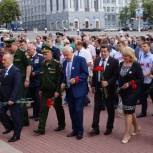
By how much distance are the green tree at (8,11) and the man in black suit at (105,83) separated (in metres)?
95.2

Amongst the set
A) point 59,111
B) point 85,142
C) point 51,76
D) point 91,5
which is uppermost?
point 91,5

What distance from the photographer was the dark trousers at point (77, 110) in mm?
9609

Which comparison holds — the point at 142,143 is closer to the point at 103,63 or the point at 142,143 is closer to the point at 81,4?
the point at 103,63

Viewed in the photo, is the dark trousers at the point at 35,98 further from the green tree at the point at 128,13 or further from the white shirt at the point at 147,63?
the green tree at the point at 128,13

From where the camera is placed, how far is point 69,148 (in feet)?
29.4

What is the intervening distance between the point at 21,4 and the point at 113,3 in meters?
30.5

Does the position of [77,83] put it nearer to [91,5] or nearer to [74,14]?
[74,14]

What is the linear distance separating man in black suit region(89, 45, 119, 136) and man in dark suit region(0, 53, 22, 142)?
1.53m

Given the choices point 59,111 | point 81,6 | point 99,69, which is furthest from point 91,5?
point 99,69

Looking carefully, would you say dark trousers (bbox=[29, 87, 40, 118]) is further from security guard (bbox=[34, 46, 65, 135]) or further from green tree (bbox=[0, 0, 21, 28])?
green tree (bbox=[0, 0, 21, 28])

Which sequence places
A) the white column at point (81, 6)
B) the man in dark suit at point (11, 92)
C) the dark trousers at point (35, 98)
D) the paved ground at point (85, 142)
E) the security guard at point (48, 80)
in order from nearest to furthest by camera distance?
1. the paved ground at point (85, 142)
2. the man in dark suit at point (11, 92)
3. the security guard at point (48, 80)
4. the dark trousers at point (35, 98)
5. the white column at point (81, 6)

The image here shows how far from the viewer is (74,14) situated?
124750 millimetres

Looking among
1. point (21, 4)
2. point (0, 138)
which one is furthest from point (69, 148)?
point (21, 4)

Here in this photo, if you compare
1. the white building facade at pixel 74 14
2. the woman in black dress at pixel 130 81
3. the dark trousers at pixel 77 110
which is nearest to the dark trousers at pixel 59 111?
the dark trousers at pixel 77 110
